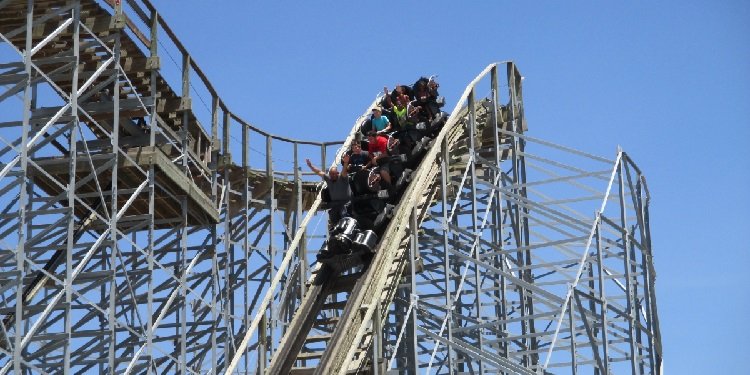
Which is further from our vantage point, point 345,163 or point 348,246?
point 345,163

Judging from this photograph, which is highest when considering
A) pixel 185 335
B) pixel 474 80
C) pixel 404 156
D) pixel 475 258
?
pixel 474 80

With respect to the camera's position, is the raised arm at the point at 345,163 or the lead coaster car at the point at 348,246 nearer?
the lead coaster car at the point at 348,246

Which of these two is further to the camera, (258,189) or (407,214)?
(258,189)

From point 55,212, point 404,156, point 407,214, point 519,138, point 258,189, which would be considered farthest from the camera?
point 258,189

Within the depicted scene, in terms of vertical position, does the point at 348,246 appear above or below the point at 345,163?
below

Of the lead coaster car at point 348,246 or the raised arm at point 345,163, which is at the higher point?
the raised arm at point 345,163

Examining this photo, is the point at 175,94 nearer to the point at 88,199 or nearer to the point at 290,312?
the point at 88,199

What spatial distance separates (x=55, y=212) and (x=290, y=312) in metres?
4.68

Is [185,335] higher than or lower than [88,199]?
lower

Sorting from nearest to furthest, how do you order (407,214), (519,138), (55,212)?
(55,212), (407,214), (519,138)

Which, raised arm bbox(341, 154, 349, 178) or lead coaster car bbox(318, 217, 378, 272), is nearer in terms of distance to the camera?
lead coaster car bbox(318, 217, 378, 272)

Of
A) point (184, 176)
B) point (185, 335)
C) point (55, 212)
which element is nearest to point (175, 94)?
point (184, 176)

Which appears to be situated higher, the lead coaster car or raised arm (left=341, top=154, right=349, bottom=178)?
raised arm (left=341, top=154, right=349, bottom=178)

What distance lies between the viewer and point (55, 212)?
60.2 feet
